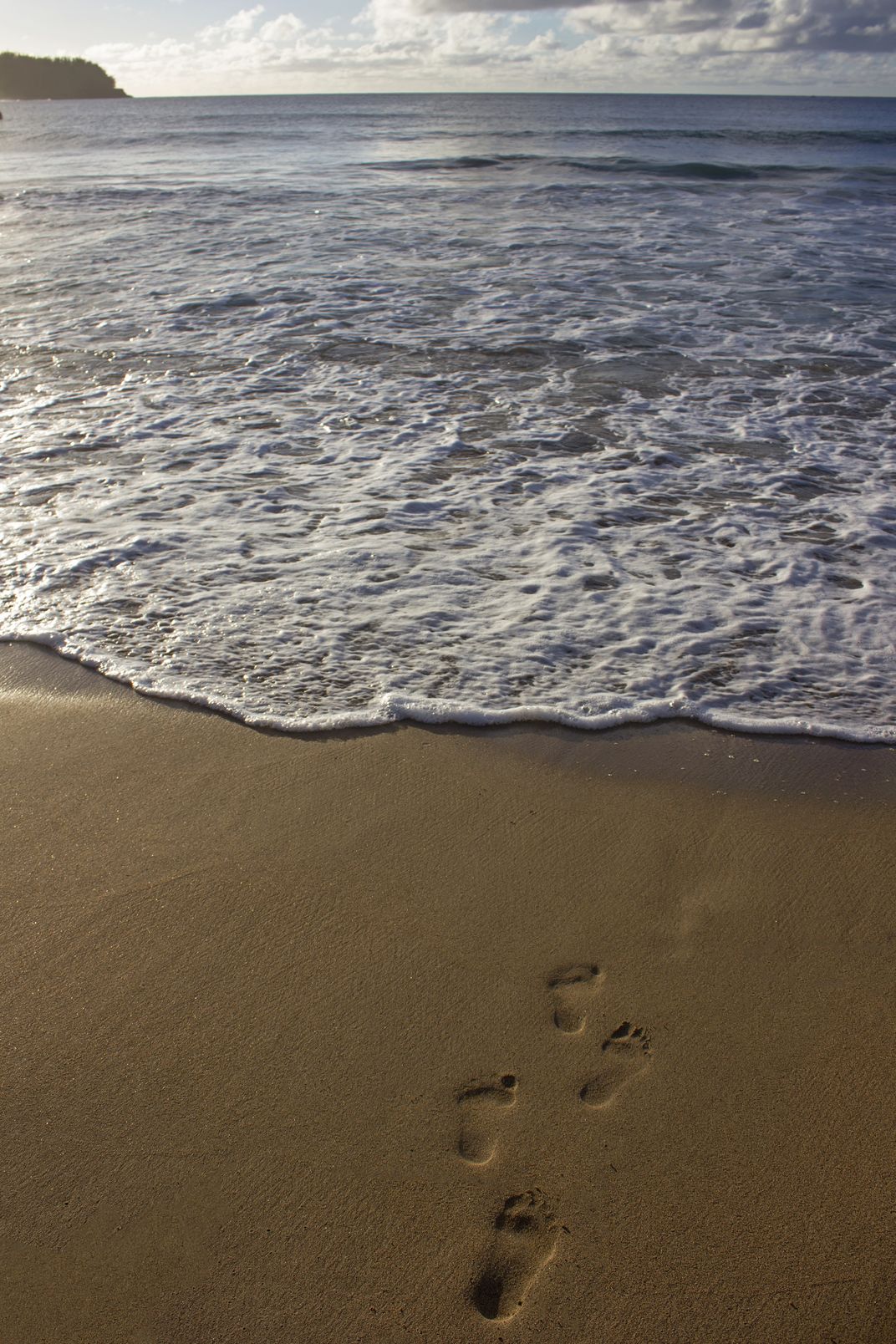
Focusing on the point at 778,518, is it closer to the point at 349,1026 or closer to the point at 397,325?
the point at 349,1026

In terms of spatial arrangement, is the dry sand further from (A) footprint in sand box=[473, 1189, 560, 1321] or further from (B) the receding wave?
(B) the receding wave

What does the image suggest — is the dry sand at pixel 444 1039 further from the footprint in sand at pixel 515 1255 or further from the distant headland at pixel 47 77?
the distant headland at pixel 47 77

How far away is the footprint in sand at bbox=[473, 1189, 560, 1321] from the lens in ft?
5.19

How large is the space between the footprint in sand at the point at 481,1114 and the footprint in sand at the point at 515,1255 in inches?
4.4

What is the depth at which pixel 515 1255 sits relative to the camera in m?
1.64

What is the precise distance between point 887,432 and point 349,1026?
5442 millimetres

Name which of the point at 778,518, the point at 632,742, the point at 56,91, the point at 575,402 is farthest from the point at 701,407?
the point at 56,91

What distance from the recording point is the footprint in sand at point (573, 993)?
2.07 metres

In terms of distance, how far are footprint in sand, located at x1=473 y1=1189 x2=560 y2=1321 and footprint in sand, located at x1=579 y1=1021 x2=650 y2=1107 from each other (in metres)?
0.25

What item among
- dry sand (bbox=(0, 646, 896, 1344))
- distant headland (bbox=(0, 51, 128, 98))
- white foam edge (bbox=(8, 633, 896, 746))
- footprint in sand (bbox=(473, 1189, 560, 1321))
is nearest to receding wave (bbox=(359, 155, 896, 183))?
white foam edge (bbox=(8, 633, 896, 746))

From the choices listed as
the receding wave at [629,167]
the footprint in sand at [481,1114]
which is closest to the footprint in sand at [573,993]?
the footprint in sand at [481,1114]

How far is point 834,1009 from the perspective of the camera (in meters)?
2.12

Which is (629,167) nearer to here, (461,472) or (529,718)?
(461,472)

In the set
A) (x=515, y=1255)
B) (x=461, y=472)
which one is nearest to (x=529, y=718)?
(x=515, y=1255)
